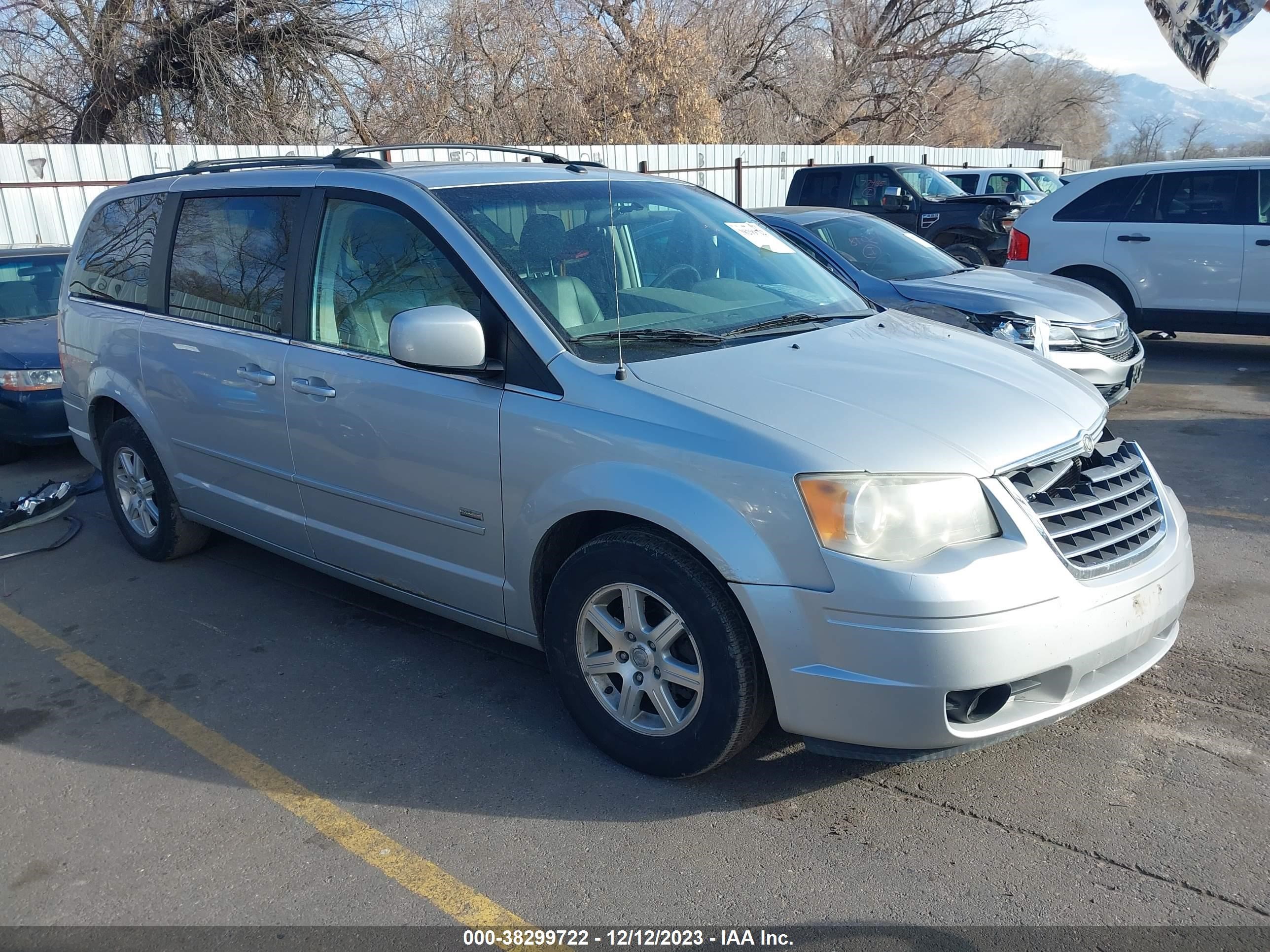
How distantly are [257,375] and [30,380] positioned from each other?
4.08 metres

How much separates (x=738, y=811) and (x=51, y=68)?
20.4 m

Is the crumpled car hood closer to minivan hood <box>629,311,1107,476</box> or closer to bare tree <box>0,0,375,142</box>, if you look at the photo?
minivan hood <box>629,311,1107,476</box>

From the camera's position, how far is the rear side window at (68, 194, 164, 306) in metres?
5.32

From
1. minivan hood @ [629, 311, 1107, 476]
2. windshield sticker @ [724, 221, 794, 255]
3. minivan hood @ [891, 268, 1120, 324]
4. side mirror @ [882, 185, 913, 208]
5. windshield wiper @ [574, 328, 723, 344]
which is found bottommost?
minivan hood @ [891, 268, 1120, 324]

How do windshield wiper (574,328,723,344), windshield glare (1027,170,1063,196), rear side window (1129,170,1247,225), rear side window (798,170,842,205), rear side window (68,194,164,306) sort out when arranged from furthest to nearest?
windshield glare (1027,170,1063,196) → rear side window (798,170,842,205) → rear side window (1129,170,1247,225) → rear side window (68,194,164,306) → windshield wiper (574,328,723,344)

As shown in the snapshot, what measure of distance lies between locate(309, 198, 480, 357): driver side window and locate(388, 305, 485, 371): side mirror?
247 mm

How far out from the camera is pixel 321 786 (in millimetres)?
3486

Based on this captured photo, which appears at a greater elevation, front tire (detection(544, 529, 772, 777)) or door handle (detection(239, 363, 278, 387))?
door handle (detection(239, 363, 278, 387))

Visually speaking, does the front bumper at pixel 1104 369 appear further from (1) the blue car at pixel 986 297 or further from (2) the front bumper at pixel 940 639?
(2) the front bumper at pixel 940 639

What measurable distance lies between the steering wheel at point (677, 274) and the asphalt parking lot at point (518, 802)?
1.61 m

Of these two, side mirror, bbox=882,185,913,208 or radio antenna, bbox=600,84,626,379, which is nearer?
radio antenna, bbox=600,84,626,379

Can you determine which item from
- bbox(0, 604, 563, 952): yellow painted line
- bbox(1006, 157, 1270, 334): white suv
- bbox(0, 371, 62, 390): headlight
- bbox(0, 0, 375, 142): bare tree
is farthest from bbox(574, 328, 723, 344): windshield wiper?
bbox(0, 0, 375, 142): bare tree

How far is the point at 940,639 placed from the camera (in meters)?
2.81

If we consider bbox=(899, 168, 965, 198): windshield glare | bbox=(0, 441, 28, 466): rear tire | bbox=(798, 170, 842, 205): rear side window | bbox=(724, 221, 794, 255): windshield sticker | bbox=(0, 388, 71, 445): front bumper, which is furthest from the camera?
bbox=(899, 168, 965, 198): windshield glare
